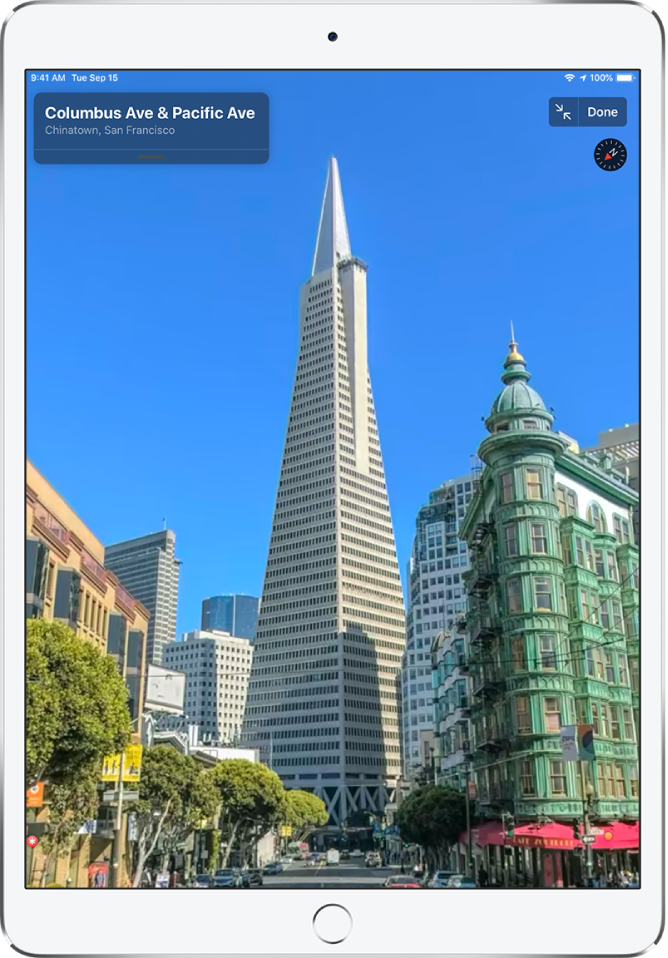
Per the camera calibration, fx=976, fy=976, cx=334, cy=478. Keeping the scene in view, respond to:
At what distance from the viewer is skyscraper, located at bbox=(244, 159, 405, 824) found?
179 meters

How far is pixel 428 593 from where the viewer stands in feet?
582

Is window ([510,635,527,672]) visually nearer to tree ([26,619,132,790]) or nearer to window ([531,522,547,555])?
window ([531,522,547,555])

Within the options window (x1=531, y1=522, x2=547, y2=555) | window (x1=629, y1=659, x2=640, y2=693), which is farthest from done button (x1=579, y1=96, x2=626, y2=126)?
window (x1=531, y1=522, x2=547, y2=555)

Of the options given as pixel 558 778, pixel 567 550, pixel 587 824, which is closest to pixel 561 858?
pixel 587 824

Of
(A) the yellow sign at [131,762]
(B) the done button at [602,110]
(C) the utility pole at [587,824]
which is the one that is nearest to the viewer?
(B) the done button at [602,110]

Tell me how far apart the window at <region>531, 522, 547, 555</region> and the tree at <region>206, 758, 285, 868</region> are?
42593 millimetres

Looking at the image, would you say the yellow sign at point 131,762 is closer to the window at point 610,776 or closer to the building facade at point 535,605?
the building facade at point 535,605

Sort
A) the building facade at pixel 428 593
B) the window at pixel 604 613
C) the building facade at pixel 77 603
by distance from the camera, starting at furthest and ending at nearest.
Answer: the building facade at pixel 428 593 → the window at pixel 604 613 → the building facade at pixel 77 603

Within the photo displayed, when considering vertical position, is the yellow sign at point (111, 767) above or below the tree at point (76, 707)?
below

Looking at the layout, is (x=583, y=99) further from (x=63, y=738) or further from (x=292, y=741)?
(x=292, y=741)

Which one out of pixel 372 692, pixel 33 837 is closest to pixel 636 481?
pixel 33 837

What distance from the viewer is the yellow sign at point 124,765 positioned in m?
25.3

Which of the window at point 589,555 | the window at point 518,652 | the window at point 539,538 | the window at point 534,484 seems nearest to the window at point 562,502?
the window at point 534,484

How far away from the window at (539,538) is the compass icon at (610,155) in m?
26.8
